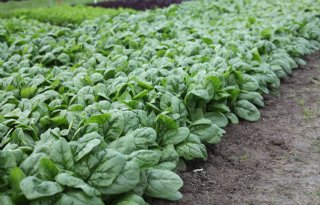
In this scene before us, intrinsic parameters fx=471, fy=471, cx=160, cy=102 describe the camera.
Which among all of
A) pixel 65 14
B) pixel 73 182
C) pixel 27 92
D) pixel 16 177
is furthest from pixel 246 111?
pixel 65 14

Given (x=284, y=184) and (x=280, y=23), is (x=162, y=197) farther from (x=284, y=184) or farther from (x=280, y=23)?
(x=280, y=23)

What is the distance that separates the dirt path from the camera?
3750mm

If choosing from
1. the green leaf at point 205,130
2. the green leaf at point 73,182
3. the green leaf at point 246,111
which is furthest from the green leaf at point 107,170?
the green leaf at point 246,111

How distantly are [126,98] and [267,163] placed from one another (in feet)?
4.73

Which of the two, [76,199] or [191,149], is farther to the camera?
[191,149]

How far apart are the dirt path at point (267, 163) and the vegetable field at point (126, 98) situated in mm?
192

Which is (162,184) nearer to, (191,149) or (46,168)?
(191,149)

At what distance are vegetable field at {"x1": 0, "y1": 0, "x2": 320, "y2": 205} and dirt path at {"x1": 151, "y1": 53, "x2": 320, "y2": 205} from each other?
19cm

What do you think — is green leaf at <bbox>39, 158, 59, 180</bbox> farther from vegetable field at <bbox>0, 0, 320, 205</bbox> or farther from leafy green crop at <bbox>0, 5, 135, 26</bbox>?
leafy green crop at <bbox>0, 5, 135, 26</bbox>

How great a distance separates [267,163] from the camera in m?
4.38

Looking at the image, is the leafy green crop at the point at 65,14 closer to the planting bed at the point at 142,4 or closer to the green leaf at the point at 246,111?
the planting bed at the point at 142,4

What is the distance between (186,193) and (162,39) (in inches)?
164

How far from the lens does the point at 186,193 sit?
3711 mm

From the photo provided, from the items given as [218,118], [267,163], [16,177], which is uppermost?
[16,177]
